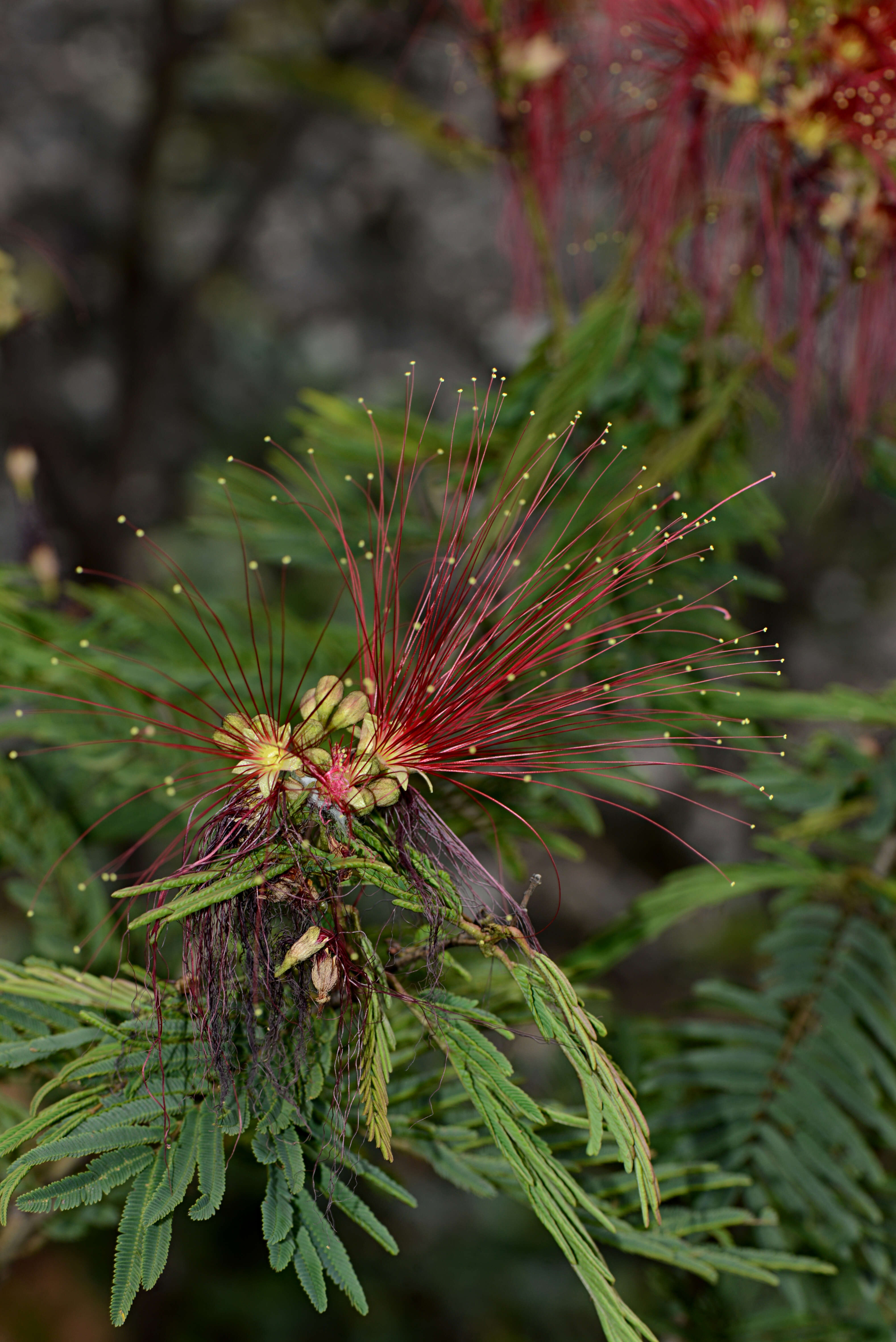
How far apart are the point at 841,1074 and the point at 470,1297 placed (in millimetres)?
930

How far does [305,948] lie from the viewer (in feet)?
1.23

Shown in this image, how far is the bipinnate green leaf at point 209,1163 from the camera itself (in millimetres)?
381

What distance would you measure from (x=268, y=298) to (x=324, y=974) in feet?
5.04

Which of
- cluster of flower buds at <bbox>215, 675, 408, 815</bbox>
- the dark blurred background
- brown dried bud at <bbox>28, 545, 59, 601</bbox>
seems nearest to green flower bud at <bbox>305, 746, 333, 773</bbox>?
cluster of flower buds at <bbox>215, 675, 408, 815</bbox>

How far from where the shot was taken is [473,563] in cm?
51

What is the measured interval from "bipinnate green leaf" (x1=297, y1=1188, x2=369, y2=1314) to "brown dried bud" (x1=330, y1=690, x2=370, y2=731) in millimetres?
200

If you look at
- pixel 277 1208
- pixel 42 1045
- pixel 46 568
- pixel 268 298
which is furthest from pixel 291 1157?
pixel 268 298

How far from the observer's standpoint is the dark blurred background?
1436mm

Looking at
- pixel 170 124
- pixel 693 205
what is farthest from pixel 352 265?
pixel 693 205

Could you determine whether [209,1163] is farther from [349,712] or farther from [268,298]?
[268,298]

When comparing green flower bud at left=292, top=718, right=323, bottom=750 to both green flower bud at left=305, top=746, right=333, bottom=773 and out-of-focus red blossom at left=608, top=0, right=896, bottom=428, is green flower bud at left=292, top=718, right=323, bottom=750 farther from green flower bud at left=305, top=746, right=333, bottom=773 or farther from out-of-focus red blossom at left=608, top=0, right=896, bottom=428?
out-of-focus red blossom at left=608, top=0, right=896, bottom=428

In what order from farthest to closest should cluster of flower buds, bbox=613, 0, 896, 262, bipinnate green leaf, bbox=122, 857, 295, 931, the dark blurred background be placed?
1. the dark blurred background
2. cluster of flower buds, bbox=613, 0, 896, 262
3. bipinnate green leaf, bbox=122, 857, 295, 931

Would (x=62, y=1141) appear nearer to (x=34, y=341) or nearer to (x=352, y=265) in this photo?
(x=34, y=341)

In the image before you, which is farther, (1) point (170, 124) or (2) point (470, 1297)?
(1) point (170, 124)
